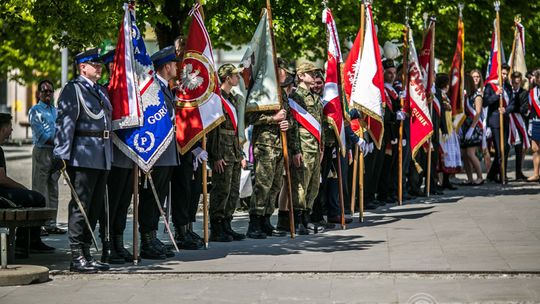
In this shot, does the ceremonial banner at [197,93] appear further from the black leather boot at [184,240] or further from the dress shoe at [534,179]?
the dress shoe at [534,179]

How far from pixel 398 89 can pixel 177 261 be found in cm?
765

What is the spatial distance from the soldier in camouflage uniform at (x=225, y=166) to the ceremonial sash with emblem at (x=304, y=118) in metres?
0.86

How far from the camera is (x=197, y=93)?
1307 centimetres

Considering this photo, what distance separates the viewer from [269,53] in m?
14.1

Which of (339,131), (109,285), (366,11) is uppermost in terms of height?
(366,11)

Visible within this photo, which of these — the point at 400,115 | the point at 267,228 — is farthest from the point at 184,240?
the point at 400,115

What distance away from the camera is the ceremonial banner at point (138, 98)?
1165 centimetres

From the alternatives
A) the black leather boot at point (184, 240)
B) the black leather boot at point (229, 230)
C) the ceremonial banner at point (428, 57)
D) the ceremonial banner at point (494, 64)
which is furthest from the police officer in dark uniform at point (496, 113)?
the black leather boot at point (184, 240)

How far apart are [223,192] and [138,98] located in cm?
231

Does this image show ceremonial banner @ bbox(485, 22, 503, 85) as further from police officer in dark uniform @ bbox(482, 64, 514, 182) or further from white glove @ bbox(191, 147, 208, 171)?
white glove @ bbox(191, 147, 208, 171)

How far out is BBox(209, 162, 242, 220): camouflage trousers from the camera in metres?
13.6

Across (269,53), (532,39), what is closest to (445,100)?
(269,53)

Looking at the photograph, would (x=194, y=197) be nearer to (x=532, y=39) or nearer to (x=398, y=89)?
(x=398, y=89)

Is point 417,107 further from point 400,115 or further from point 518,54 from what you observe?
point 518,54
